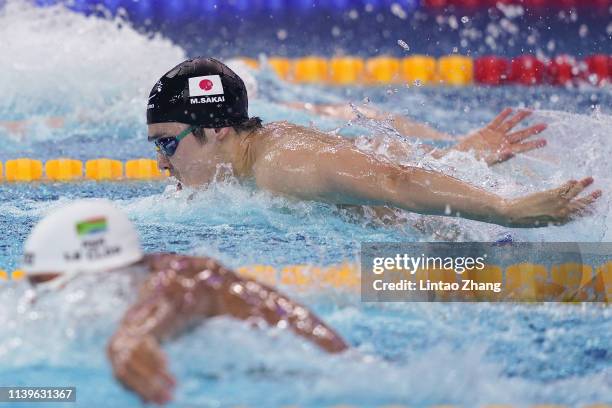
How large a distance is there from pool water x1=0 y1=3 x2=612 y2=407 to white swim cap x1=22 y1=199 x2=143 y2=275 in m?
0.05

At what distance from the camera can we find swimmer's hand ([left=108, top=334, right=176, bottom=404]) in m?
1.56

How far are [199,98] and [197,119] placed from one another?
0.25 ft

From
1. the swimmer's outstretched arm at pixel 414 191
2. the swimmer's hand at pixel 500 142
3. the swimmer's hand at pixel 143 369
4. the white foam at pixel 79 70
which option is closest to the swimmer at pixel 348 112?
the white foam at pixel 79 70

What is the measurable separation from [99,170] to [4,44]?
219 centimetres

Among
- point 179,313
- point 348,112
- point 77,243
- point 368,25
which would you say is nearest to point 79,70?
point 348,112

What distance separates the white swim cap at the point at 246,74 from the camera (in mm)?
6195

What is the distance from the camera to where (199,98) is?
322 centimetres

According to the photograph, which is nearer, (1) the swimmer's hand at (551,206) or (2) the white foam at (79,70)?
(1) the swimmer's hand at (551,206)

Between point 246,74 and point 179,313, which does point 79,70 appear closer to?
point 246,74

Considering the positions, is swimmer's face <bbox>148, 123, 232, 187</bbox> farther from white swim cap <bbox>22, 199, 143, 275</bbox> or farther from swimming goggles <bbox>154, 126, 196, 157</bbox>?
white swim cap <bbox>22, 199, 143, 275</bbox>

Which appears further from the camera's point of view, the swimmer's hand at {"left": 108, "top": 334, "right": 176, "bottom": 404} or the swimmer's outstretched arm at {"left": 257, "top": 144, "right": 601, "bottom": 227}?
the swimmer's outstretched arm at {"left": 257, "top": 144, "right": 601, "bottom": 227}

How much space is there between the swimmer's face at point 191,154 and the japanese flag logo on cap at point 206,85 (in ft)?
0.42

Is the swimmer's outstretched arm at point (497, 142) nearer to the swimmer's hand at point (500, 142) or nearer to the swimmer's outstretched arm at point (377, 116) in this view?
the swimmer's hand at point (500, 142)

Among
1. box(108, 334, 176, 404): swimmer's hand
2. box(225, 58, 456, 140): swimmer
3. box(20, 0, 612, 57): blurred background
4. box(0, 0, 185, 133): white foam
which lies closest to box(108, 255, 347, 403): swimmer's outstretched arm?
box(108, 334, 176, 404): swimmer's hand
